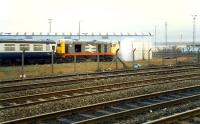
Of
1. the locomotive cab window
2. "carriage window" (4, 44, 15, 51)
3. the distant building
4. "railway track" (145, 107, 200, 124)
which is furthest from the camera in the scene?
the distant building

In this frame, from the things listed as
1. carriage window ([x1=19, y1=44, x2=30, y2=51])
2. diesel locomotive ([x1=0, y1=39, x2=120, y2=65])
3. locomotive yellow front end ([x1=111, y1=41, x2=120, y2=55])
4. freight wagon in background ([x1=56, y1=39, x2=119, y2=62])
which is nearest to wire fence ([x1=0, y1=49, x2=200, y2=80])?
freight wagon in background ([x1=56, y1=39, x2=119, y2=62])

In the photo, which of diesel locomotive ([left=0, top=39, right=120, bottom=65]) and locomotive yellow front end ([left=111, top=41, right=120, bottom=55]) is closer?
diesel locomotive ([left=0, top=39, right=120, bottom=65])

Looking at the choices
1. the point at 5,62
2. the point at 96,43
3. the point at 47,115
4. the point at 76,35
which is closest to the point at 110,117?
the point at 47,115

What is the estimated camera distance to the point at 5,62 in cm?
3928

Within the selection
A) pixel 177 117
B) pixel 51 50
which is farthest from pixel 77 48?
pixel 177 117

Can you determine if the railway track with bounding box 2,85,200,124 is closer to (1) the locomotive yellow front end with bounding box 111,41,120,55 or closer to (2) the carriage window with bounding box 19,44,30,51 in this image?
(2) the carriage window with bounding box 19,44,30,51

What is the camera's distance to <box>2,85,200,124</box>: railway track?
31.8 ft

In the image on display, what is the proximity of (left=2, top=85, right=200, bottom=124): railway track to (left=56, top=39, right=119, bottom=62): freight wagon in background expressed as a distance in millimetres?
30185

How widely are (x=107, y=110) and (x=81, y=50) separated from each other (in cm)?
3616

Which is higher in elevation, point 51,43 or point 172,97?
point 51,43

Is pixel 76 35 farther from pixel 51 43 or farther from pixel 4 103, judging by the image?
pixel 4 103

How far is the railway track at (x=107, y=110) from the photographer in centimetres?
969

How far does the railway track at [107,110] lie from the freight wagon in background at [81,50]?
30185mm

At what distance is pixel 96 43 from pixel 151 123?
41758mm
